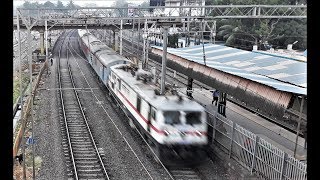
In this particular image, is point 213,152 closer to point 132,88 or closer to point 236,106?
point 132,88

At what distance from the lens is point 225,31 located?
4144cm

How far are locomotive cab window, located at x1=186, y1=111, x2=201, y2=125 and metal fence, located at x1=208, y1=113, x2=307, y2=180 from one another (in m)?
1.40

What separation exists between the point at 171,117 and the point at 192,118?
679 millimetres

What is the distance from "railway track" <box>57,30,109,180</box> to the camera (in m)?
11.5

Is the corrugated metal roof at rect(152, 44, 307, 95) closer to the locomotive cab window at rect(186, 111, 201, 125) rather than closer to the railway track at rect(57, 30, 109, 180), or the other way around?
the locomotive cab window at rect(186, 111, 201, 125)

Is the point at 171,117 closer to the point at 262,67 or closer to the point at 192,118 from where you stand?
the point at 192,118

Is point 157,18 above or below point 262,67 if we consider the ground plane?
above

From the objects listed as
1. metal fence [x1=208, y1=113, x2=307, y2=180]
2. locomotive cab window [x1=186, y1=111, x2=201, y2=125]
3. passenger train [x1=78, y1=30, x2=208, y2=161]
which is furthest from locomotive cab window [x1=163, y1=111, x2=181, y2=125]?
metal fence [x1=208, y1=113, x2=307, y2=180]

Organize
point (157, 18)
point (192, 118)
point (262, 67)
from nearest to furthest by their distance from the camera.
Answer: point (192, 118)
point (262, 67)
point (157, 18)

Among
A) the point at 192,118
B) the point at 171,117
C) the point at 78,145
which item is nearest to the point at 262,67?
the point at 192,118

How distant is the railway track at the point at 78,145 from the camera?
37.8 ft

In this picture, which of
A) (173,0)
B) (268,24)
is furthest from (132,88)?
(173,0)

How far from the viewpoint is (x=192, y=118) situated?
1170cm
